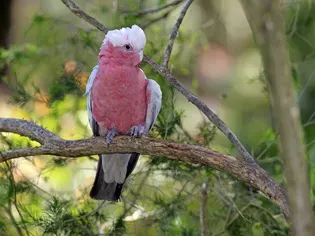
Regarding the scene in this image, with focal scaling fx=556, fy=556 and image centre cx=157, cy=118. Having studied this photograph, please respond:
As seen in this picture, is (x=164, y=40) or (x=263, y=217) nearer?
(x=263, y=217)

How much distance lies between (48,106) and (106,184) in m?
0.65

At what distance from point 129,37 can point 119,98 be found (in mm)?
314

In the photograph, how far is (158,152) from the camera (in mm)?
2363

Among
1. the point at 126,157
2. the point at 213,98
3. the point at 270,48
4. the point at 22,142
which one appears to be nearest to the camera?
the point at 270,48

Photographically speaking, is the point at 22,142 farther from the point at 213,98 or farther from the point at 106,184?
the point at 213,98

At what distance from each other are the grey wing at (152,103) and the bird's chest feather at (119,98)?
3 centimetres

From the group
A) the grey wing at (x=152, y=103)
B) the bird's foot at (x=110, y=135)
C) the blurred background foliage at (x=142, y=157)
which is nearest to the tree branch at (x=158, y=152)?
the bird's foot at (x=110, y=135)

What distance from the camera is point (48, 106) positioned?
10.9ft

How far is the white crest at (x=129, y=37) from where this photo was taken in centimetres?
275

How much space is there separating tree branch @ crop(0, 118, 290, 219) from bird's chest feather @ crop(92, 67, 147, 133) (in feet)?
0.83

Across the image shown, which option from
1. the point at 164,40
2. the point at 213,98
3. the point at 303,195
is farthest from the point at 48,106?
the point at 303,195

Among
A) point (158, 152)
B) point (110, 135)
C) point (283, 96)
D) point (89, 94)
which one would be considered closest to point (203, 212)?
point (158, 152)

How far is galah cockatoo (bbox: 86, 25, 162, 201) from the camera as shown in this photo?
280 cm

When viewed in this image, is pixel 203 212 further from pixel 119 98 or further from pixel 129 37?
pixel 129 37
